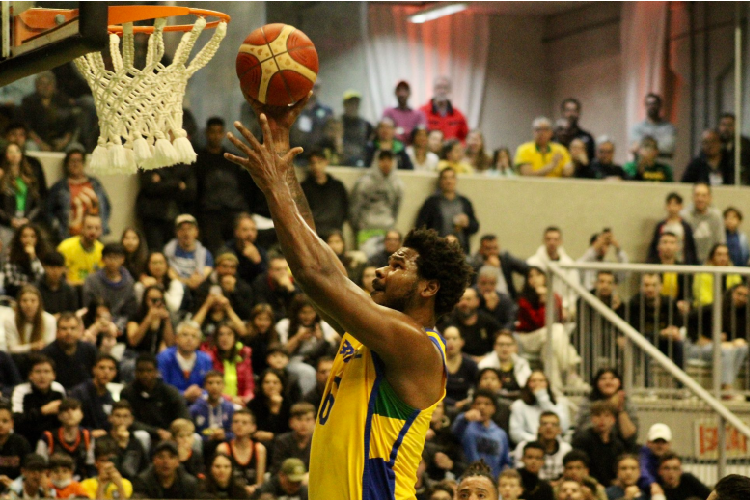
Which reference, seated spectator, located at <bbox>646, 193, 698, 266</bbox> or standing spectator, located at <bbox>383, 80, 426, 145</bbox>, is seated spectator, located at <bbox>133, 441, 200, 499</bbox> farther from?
standing spectator, located at <bbox>383, 80, 426, 145</bbox>

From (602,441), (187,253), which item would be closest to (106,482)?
(187,253)

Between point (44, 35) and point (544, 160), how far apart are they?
11741mm

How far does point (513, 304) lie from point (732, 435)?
2623 mm

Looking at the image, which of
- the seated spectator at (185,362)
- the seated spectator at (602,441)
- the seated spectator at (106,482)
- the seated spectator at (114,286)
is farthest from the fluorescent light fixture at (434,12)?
the seated spectator at (106,482)

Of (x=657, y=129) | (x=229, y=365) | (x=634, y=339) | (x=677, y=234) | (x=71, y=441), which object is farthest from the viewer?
(x=657, y=129)

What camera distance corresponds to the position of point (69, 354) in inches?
381

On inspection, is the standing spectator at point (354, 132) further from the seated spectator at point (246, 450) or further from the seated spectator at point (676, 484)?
the seated spectator at point (676, 484)

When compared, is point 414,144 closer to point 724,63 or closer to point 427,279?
point 724,63

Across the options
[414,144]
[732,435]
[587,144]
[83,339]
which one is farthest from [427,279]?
[587,144]

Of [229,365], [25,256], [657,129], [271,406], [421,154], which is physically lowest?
[271,406]

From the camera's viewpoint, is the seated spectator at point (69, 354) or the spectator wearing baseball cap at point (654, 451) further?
the spectator wearing baseball cap at point (654, 451)

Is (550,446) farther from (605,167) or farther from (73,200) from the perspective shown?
(605,167)

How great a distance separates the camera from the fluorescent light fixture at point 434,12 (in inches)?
766

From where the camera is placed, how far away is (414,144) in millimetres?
14625
